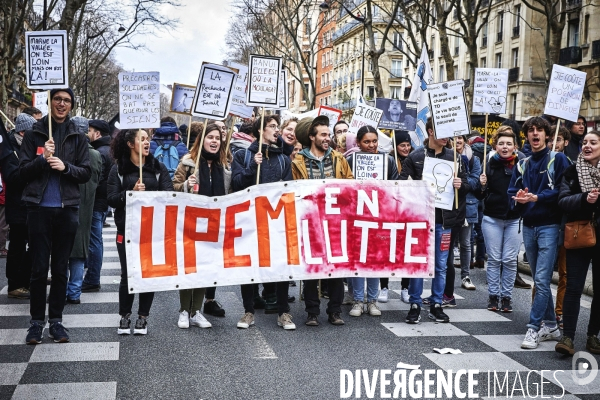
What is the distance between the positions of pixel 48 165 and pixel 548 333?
187 inches

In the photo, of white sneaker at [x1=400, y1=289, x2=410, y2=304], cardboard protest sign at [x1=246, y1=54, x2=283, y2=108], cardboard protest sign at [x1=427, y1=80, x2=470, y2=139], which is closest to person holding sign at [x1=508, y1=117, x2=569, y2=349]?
cardboard protest sign at [x1=427, y1=80, x2=470, y2=139]

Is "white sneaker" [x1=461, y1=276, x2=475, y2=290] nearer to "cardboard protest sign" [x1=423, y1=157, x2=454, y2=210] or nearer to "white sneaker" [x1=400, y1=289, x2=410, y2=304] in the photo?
"white sneaker" [x1=400, y1=289, x2=410, y2=304]

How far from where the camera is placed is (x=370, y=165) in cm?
849

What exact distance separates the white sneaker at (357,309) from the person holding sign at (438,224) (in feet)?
1.91

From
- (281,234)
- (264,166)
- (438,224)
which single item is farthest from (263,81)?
(438,224)

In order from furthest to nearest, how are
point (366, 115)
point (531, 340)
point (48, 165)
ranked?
point (366, 115), point (531, 340), point (48, 165)

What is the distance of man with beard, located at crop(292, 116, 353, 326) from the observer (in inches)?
310

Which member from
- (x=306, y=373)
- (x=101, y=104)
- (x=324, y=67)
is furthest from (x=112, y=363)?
(x=324, y=67)

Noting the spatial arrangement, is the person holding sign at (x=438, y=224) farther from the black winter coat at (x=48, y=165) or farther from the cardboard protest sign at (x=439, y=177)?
the black winter coat at (x=48, y=165)

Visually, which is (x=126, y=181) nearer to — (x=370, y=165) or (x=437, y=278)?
(x=370, y=165)

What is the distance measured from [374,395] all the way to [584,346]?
262 centimetres

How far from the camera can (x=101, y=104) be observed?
→ 77062 millimetres

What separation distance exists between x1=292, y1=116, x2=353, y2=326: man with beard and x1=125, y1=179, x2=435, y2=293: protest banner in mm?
224

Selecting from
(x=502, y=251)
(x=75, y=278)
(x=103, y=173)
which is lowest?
(x=75, y=278)
